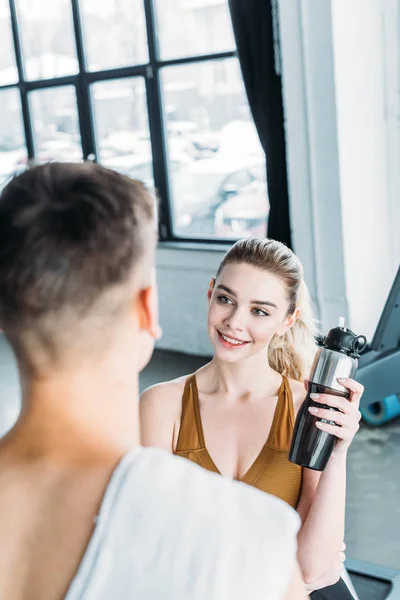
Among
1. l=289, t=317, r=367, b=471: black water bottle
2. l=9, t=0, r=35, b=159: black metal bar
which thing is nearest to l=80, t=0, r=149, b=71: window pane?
l=9, t=0, r=35, b=159: black metal bar

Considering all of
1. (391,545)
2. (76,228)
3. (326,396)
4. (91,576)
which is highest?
(76,228)

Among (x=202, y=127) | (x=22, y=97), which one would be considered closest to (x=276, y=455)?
(x=202, y=127)

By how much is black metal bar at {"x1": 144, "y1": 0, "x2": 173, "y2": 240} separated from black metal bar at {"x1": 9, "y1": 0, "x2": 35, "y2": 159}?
102 cm

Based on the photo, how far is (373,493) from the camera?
2.86m

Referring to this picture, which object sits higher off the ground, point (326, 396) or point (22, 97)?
point (22, 97)

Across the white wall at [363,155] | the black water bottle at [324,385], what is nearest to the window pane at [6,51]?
the white wall at [363,155]

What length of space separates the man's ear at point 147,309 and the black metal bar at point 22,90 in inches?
187

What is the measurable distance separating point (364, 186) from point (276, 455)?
259 cm

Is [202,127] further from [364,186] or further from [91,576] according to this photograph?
[91,576]

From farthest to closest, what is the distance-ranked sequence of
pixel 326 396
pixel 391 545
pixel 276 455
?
pixel 391 545
pixel 276 455
pixel 326 396

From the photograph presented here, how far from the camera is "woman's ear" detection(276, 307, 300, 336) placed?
1538 millimetres

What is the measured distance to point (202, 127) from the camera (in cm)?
452

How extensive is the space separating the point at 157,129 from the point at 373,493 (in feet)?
8.83

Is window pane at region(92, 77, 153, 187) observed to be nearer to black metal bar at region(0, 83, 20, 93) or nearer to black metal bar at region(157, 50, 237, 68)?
black metal bar at region(157, 50, 237, 68)
